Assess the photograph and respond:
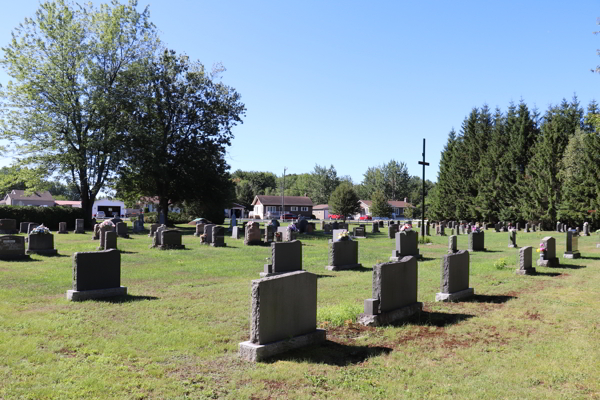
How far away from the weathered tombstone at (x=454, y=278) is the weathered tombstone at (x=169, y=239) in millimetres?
13818

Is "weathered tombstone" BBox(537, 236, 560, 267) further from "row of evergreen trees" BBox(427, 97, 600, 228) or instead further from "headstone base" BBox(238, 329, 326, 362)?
"row of evergreen trees" BBox(427, 97, 600, 228)

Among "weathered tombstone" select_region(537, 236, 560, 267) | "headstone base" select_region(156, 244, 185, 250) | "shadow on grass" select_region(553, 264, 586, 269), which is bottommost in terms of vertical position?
"shadow on grass" select_region(553, 264, 586, 269)

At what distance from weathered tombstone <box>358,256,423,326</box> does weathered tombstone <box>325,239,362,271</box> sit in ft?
19.9

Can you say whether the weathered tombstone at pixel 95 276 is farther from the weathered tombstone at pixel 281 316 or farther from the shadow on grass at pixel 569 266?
the shadow on grass at pixel 569 266

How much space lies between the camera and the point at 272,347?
18.2ft

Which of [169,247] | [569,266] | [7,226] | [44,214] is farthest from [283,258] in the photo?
[44,214]

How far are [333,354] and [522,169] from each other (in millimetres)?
50517

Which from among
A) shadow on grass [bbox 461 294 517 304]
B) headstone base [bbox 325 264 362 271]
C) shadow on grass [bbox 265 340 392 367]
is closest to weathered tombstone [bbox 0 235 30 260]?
headstone base [bbox 325 264 362 271]

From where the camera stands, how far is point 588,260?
55.4 feet

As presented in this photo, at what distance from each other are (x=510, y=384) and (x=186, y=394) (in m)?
3.40

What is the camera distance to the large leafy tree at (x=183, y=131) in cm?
3853

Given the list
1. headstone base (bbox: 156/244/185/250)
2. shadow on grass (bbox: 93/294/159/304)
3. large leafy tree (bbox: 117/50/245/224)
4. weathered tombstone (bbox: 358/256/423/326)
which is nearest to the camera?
weathered tombstone (bbox: 358/256/423/326)

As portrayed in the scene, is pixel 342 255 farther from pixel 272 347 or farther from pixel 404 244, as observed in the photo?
pixel 272 347

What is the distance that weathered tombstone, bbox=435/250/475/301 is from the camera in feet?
30.2
